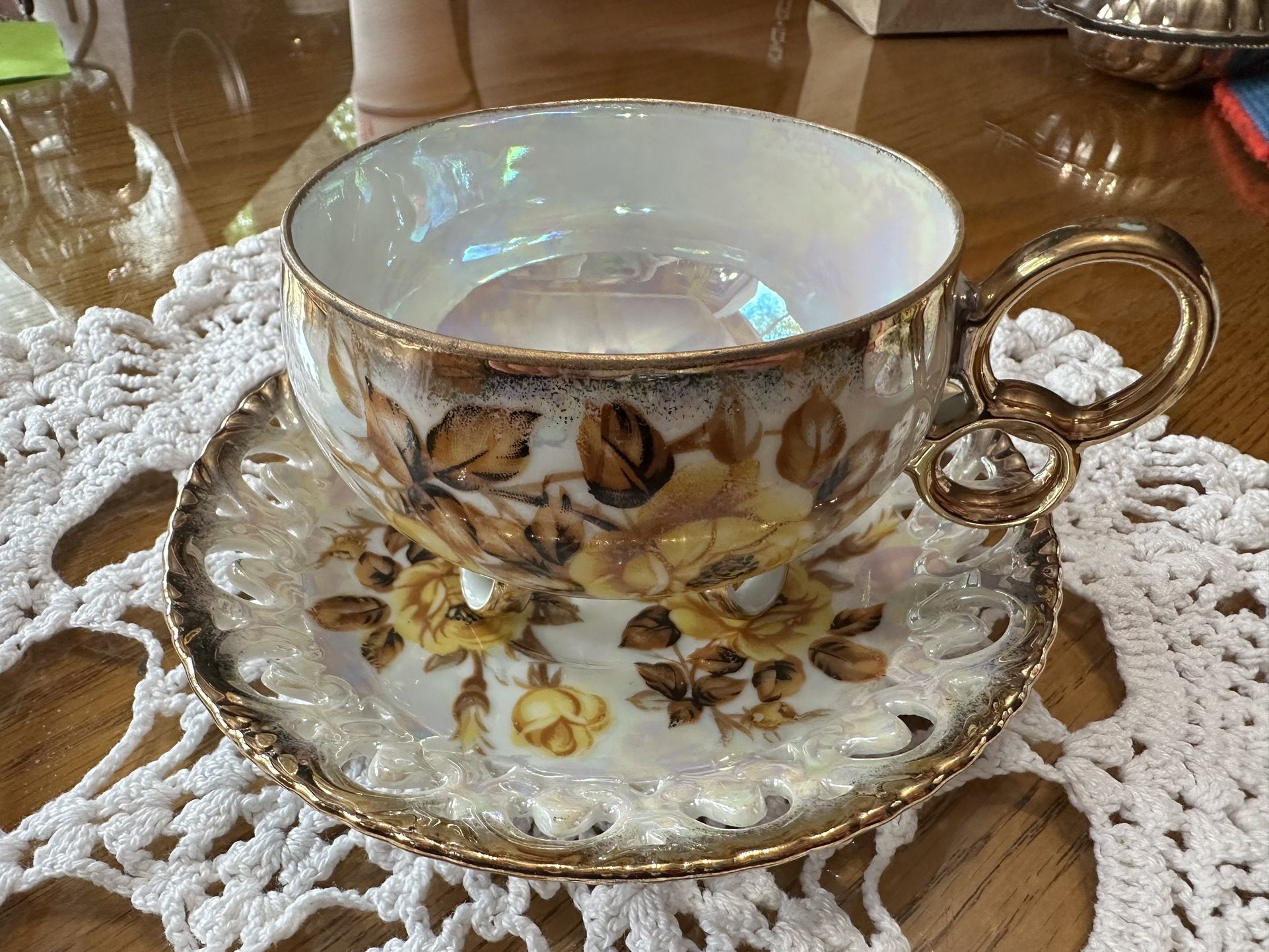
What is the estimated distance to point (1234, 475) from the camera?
0.36m

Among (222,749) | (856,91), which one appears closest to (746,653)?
(222,749)

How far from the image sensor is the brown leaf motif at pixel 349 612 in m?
0.29

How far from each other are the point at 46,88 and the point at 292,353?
1.70ft

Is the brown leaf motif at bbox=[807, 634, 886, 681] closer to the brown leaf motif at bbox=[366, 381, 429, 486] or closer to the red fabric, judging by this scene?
the brown leaf motif at bbox=[366, 381, 429, 486]

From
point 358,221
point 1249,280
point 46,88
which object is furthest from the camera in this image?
point 46,88

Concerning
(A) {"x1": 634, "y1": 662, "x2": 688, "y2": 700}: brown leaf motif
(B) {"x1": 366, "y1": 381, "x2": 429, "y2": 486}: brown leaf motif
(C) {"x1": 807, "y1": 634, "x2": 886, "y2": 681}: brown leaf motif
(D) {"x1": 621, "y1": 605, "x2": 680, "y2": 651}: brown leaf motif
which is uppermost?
(B) {"x1": 366, "y1": 381, "x2": 429, "y2": 486}: brown leaf motif

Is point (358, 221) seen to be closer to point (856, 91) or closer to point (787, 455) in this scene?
point (787, 455)

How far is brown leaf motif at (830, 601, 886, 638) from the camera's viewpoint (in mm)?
298

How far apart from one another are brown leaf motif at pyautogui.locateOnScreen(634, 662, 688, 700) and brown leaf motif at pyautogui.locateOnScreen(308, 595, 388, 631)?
0.08 m

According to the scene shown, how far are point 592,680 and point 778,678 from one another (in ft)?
0.17

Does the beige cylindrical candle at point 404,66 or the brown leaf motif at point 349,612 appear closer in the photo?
the brown leaf motif at point 349,612

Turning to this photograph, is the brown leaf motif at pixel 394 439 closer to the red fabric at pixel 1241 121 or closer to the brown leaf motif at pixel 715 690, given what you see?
the brown leaf motif at pixel 715 690

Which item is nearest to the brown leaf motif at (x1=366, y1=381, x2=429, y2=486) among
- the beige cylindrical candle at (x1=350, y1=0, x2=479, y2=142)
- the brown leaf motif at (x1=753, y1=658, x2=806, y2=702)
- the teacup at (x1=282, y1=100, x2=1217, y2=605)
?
the teacup at (x1=282, y1=100, x2=1217, y2=605)

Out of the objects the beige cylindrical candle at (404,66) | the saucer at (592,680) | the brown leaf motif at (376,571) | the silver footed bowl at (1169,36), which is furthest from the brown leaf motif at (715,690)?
the silver footed bowl at (1169,36)
